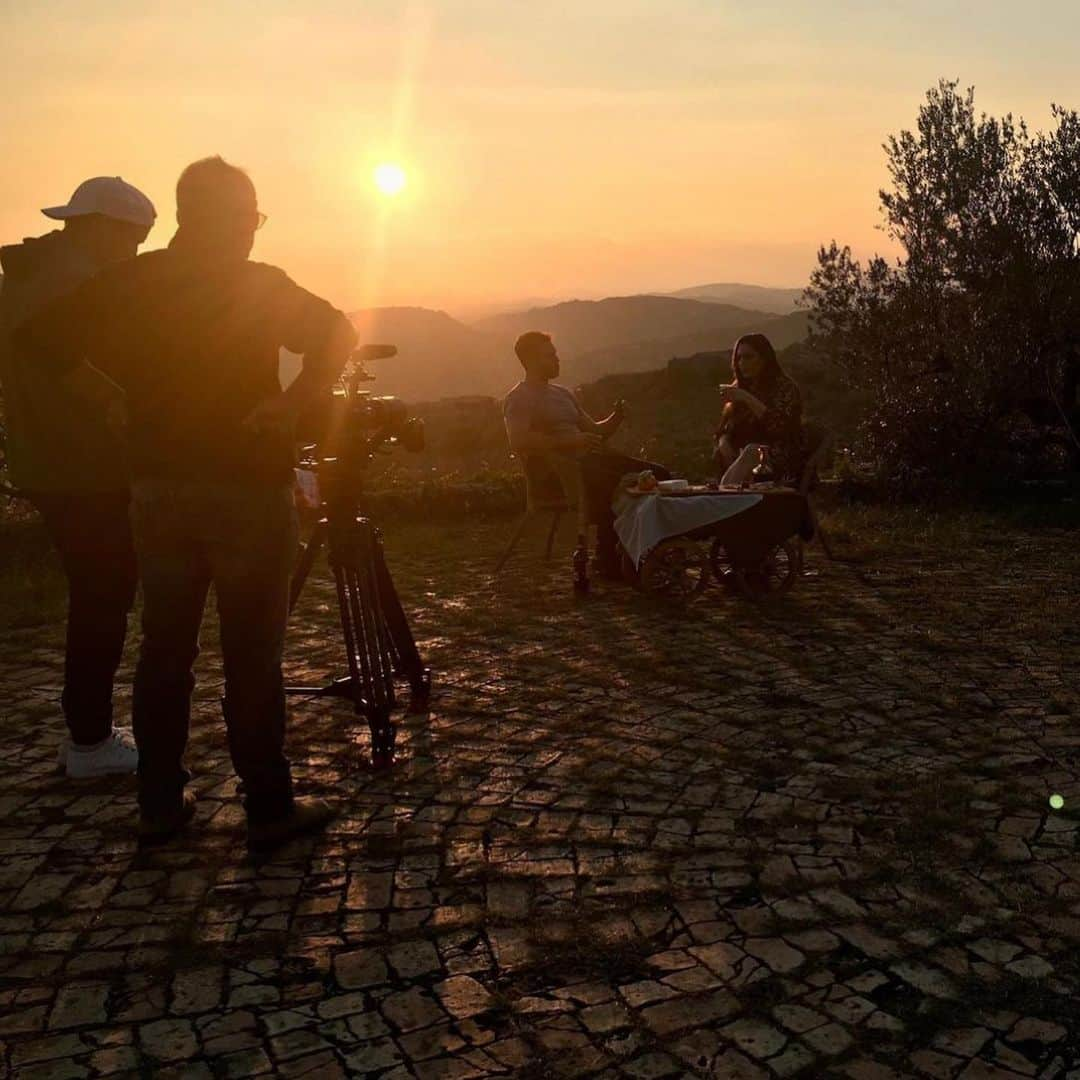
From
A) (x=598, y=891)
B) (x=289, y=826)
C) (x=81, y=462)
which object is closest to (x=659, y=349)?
(x=81, y=462)

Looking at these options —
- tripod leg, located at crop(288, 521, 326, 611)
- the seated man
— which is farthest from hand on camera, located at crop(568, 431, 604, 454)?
tripod leg, located at crop(288, 521, 326, 611)

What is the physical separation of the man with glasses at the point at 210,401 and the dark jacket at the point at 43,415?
0.54 meters

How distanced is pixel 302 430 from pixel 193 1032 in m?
1.91

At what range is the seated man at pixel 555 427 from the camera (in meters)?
8.53

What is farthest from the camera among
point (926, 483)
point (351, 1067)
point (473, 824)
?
point (926, 483)

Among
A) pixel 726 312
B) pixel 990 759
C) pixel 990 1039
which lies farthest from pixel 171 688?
pixel 726 312

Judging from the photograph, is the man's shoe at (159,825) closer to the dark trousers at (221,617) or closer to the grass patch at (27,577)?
the dark trousers at (221,617)

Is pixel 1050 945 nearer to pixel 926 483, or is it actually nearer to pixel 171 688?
pixel 171 688

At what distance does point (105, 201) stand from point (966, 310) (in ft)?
36.2

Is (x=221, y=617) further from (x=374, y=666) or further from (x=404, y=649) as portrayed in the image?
(x=404, y=649)

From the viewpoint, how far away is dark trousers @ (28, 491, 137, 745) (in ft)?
14.9

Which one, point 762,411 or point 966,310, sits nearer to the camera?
point 762,411

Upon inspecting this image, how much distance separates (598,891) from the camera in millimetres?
3576

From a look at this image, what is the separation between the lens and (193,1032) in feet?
9.47
